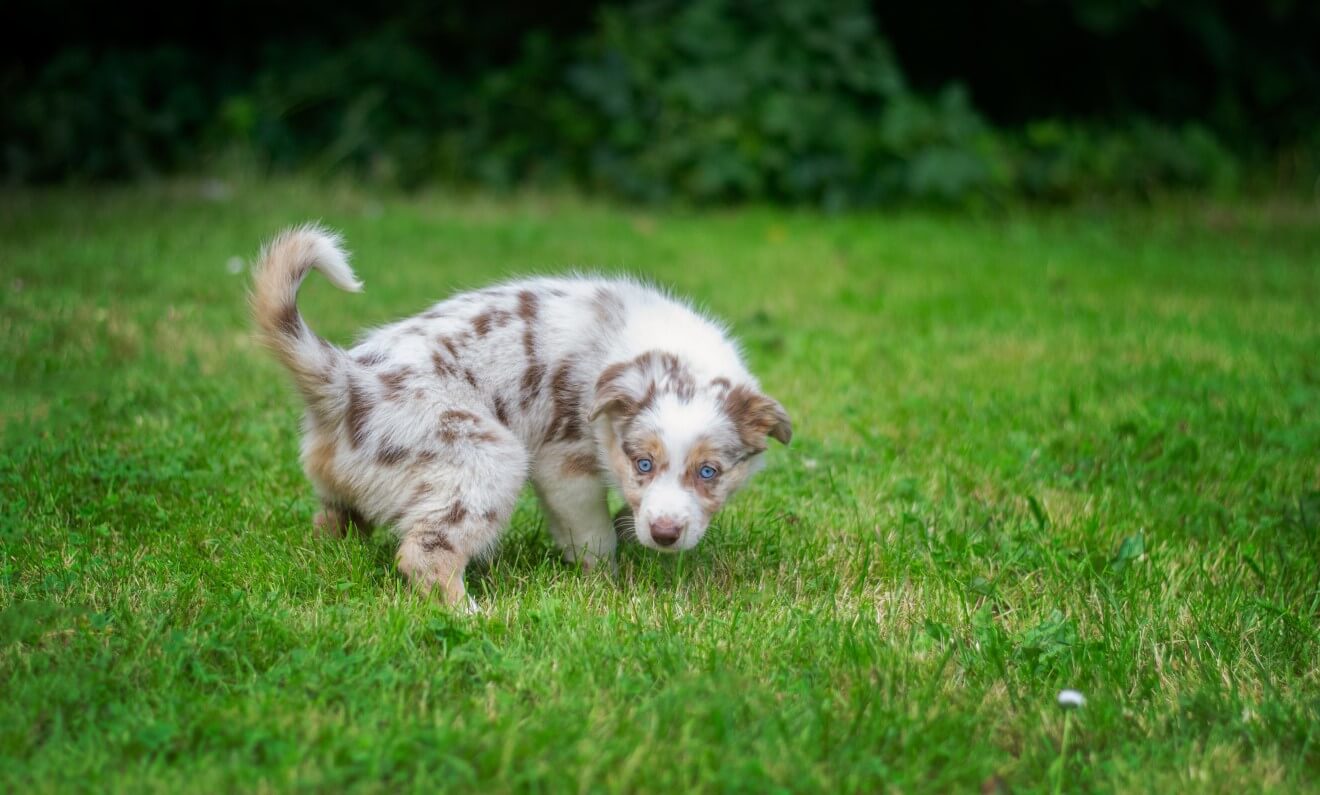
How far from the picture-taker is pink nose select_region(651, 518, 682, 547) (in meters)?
3.52

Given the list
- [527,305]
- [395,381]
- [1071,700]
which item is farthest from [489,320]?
[1071,700]

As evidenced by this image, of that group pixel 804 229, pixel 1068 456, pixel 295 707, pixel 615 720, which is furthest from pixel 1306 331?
pixel 295 707

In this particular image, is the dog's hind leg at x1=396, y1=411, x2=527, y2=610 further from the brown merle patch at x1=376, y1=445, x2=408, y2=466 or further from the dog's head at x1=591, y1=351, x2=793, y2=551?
the dog's head at x1=591, y1=351, x2=793, y2=551

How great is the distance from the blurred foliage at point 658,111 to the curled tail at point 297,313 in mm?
7373

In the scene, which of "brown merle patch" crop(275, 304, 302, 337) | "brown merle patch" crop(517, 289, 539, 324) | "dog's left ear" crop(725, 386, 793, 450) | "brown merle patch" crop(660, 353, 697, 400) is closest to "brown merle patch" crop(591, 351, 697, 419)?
"brown merle patch" crop(660, 353, 697, 400)

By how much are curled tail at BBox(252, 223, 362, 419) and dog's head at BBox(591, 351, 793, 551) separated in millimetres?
801

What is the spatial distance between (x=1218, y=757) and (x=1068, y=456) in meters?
2.40

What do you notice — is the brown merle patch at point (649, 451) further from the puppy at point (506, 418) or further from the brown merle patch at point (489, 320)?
the brown merle patch at point (489, 320)

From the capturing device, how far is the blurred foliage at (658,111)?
35.6 ft

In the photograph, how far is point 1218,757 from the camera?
279cm

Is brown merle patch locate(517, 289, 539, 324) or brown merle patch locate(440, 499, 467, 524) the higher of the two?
brown merle patch locate(517, 289, 539, 324)

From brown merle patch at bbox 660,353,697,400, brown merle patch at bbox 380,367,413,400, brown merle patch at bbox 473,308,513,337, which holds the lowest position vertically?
brown merle patch at bbox 380,367,413,400

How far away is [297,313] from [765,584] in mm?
1614

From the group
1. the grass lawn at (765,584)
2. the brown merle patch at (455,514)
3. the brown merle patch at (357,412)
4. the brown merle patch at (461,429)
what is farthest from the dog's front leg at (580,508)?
the brown merle patch at (357,412)
